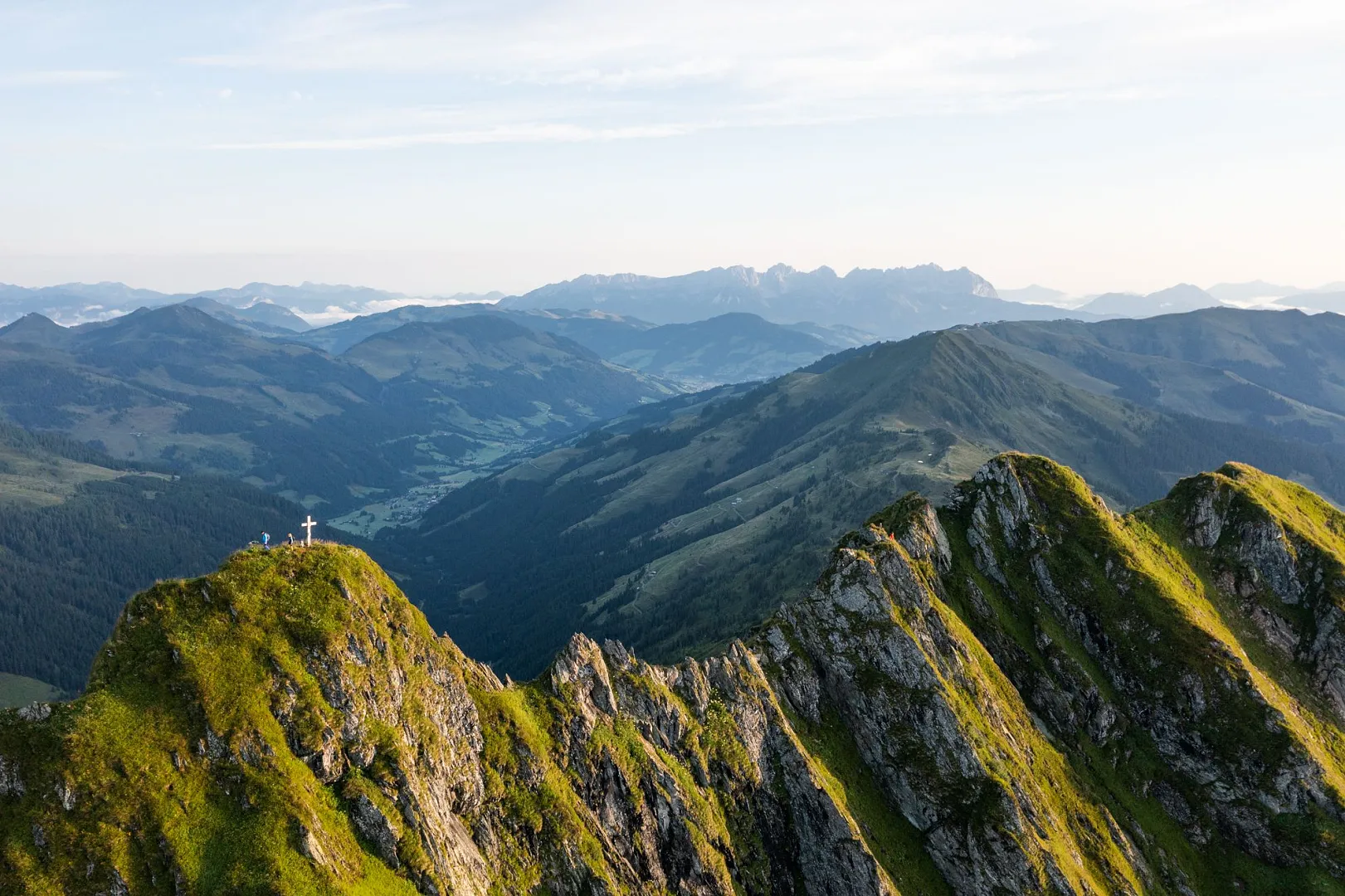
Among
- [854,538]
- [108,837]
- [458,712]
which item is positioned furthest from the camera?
[854,538]

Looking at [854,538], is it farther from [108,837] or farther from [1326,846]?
[108,837]

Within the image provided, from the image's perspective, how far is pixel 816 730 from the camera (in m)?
97.2

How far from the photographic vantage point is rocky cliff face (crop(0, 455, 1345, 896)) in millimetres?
53844

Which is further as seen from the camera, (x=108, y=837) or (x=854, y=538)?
(x=854, y=538)

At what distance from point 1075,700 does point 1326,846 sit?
30032mm

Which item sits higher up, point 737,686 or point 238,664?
point 238,664

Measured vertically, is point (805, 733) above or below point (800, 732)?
below

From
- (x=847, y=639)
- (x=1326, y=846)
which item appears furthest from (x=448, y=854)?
(x=1326, y=846)

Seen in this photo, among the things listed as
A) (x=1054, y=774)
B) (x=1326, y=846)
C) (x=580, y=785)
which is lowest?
(x=1326, y=846)

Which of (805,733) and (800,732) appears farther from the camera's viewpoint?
(805,733)

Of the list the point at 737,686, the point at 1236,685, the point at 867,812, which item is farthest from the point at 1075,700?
the point at 737,686

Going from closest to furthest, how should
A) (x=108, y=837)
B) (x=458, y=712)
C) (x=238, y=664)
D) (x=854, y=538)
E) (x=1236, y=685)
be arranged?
(x=108, y=837), (x=238, y=664), (x=458, y=712), (x=1236, y=685), (x=854, y=538)

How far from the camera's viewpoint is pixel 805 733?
315 ft

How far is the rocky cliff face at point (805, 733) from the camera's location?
5384 cm
